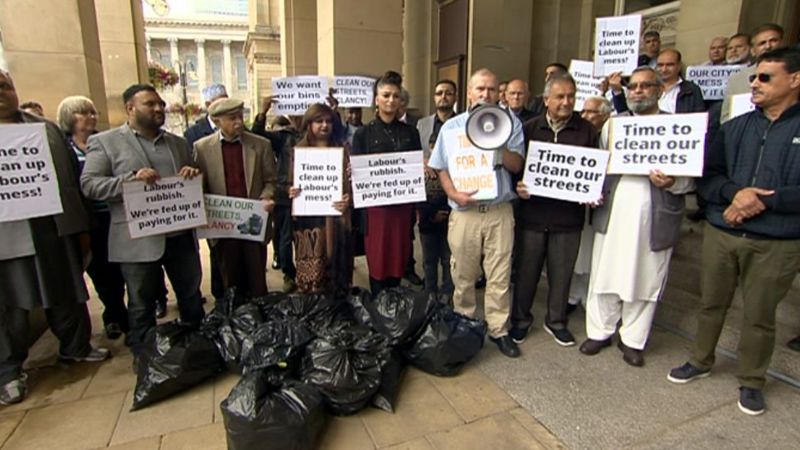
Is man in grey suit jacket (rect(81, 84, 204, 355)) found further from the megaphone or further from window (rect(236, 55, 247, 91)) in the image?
window (rect(236, 55, 247, 91))

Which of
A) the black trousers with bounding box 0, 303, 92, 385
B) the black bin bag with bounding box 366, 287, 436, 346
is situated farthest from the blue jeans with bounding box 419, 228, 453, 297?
the black trousers with bounding box 0, 303, 92, 385

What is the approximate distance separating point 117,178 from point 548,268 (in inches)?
129

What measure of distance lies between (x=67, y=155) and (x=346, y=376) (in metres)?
2.59

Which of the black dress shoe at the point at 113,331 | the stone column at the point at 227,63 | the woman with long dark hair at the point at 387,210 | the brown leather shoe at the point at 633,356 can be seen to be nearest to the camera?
the brown leather shoe at the point at 633,356

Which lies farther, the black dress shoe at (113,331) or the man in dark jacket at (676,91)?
the man in dark jacket at (676,91)

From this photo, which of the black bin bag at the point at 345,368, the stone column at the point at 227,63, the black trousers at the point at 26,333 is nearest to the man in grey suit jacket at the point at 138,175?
the black trousers at the point at 26,333

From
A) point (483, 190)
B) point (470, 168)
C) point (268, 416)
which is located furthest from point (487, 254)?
point (268, 416)

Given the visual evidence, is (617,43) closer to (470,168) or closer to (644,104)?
(644,104)

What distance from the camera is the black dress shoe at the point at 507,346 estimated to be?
3477mm

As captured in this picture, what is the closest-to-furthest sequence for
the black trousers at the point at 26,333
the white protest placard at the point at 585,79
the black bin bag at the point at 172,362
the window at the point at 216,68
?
the black bin bag at the point at 172,362, the black trousers at the point at 26,333, the white protest placard at the point at 585,79, the window at the point at 216,68

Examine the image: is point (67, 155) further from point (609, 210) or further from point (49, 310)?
point (609, 210)

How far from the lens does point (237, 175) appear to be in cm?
373

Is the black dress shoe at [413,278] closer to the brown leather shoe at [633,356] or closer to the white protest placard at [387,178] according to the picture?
the white protest placard at [387,178]

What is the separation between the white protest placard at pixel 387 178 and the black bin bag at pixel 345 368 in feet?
3.70
